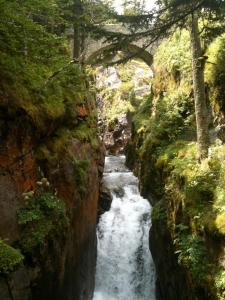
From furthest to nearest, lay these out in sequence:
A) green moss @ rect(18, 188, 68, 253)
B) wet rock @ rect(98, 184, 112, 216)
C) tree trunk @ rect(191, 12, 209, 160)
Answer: wet rock @ rect(98, 184, 112, 216) → tree trunk @ rect(191, 12, 209, 160) → green moss @ rect(18, 188, 68, 253)

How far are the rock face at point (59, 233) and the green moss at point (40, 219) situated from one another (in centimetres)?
13

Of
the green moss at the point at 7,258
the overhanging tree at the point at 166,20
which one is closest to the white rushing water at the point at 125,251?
the overhanging tree at the point at 166,20

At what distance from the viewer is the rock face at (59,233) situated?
6801 millimetres

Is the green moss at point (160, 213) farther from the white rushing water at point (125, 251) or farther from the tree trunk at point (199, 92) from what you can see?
the tree trunk at point (199, 92)

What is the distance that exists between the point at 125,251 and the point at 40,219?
19.3 feet

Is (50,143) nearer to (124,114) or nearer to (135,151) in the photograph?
(135,151)

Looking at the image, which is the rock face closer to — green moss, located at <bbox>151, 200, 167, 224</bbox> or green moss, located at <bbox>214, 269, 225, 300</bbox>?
green moss, located at <bbox>151, 200, 167, 224</bbox>

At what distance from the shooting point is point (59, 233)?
8.09 meters

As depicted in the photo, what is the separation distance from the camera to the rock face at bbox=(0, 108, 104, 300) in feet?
22.3

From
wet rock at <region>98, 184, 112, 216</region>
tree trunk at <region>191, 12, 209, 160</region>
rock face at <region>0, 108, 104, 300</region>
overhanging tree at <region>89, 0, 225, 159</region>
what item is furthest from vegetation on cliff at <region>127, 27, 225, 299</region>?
rock face at <region>0, 108, 104, 300</region>

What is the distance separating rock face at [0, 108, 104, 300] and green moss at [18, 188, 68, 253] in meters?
0.13

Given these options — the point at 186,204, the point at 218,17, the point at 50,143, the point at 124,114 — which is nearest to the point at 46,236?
the point at 50,143

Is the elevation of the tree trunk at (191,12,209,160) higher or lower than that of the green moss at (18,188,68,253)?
higher

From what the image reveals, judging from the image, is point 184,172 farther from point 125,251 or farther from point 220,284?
point 125,251
